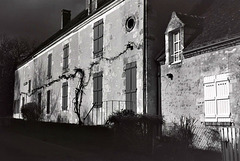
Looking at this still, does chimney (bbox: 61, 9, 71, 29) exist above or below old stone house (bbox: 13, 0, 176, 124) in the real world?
above

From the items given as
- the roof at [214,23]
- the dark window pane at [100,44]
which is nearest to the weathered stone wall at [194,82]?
the roof at [214,23]

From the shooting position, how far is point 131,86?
13.3 m

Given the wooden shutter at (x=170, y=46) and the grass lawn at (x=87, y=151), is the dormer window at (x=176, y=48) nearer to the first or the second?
the wooden shutter at (x=170, y=46)

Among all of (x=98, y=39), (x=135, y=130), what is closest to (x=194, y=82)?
(x=135, y=130)

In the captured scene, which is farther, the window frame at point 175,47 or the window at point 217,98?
the window frame at point 175,47

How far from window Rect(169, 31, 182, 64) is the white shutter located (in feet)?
6.06

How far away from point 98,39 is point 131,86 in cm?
446

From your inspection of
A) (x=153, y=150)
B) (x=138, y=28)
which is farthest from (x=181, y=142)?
(x=138, y=28)

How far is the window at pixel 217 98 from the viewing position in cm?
962

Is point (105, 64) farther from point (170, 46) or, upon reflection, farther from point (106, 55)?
point (170, 46)

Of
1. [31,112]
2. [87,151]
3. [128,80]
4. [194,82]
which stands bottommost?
[87,151]

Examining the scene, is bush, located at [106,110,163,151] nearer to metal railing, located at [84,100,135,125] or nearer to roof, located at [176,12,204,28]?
metal railing, located at [84,100,135,125]

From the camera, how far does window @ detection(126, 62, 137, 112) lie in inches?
515

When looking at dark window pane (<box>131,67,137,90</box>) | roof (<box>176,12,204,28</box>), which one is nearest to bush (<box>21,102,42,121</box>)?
dark window pane (<box>131,67,137,90</box>)
